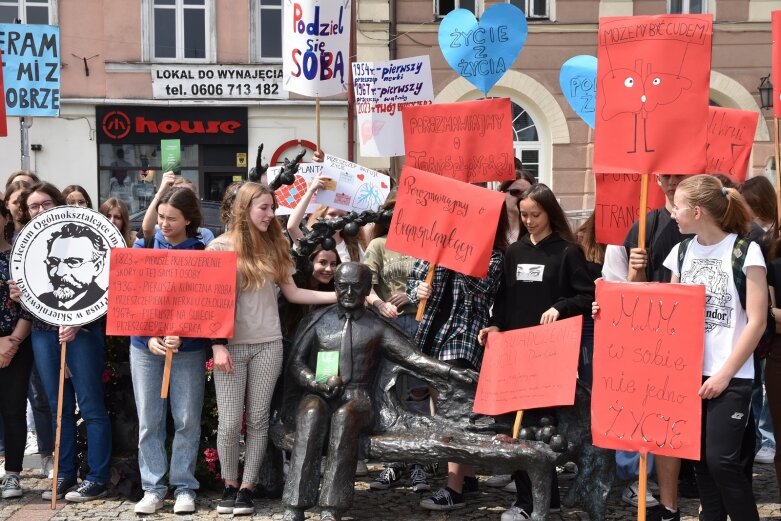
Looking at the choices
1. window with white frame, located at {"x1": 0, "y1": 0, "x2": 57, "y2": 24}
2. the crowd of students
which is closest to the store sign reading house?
window with white frame, located at {"x1": 0, "y1": 0, "x2": 57, "y2": 24}

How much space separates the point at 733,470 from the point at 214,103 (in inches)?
617

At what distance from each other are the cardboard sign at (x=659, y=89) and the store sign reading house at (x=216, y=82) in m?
14.3

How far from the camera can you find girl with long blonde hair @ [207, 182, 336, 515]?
5.55 meters

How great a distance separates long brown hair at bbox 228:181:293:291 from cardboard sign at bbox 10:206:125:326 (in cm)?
71

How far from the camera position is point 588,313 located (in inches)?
214

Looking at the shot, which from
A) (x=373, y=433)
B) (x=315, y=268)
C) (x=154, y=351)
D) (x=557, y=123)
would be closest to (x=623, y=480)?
(x=373, y=433)

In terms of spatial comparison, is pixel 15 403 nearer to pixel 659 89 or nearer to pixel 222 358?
pixel 222 358

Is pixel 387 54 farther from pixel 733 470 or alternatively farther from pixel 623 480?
pixel 733 470

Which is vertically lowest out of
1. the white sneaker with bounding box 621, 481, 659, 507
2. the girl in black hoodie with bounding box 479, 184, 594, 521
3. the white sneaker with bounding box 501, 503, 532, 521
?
the white sneaker with bounding box 621, 481, 659, 507

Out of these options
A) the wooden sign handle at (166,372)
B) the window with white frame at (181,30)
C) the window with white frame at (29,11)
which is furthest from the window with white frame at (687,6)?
the wooden sign handle at (166,372)

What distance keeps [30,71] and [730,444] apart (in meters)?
7.22

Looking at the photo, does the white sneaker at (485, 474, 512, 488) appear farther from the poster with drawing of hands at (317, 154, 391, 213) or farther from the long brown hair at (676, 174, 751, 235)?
the long brown hair at (676, 174, 751, 235)

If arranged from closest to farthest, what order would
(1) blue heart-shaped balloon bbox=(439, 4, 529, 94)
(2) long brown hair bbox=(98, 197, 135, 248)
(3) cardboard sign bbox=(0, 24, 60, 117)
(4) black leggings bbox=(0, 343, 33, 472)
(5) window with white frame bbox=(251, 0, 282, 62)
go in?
(4) black leggings bbox=(0, 343, 33, 472), (2) long brown hair bbox=(98, 197, 135, 248), (1) blue heart-shaped balloon bbox=(439, 4, 529, 94), (3) cardboard sign bbox=(0, 24, 60, 117), (5) window with white frame bbox=(251, 0, 282, 62)

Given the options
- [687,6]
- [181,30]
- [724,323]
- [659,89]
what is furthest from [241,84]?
[724,323]
